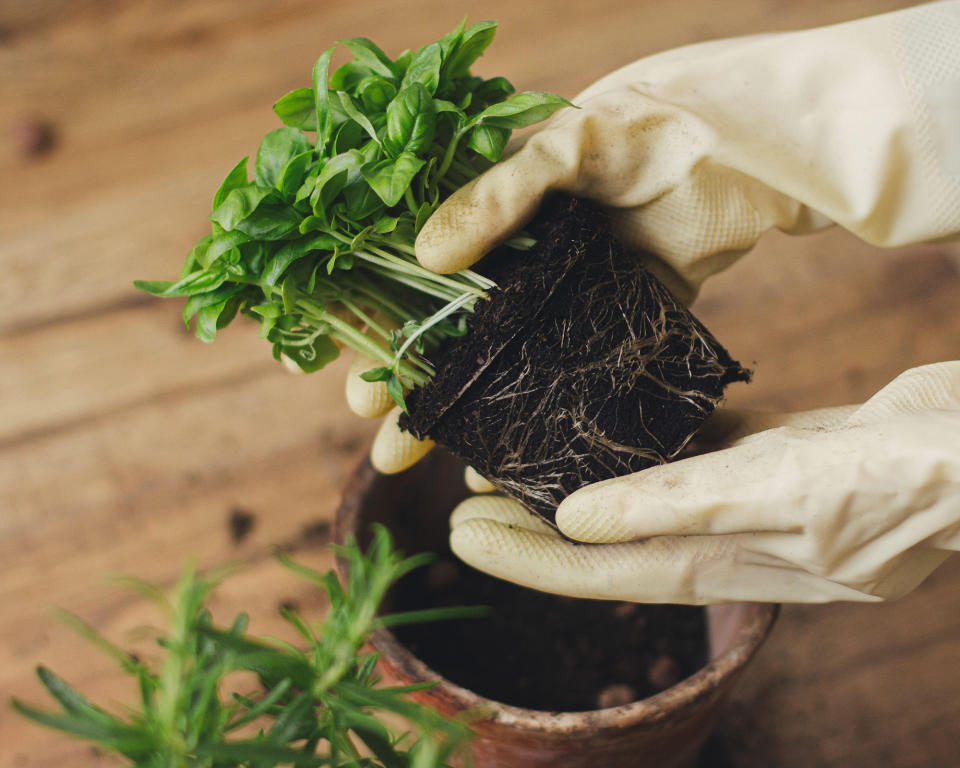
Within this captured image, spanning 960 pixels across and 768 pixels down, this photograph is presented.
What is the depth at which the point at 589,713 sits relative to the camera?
0.73 m

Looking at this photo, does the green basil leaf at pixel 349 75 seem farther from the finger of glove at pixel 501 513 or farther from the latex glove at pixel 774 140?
the finger of glove at pixel 501 513

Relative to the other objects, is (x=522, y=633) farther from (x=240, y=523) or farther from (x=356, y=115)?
(x=356, y=115)

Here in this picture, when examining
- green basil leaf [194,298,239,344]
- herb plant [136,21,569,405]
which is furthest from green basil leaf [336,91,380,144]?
green basil leaf [194,298,239,344]

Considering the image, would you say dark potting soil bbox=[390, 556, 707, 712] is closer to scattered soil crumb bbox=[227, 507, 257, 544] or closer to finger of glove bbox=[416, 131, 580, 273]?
scattered soil crumb bbox=[227, 507, 257, 544]

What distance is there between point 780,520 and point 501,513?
337 millimetres

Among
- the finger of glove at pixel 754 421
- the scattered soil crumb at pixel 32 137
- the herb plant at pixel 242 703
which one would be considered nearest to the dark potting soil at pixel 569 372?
the finger of glove at pixel 754 421

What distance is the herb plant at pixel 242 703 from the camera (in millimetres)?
429

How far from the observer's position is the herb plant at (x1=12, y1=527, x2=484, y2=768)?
429 mm

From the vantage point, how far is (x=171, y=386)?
141 cm

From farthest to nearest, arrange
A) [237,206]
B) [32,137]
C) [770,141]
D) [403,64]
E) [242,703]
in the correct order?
[32,137], [770,141], [403,64], [237,206], [242,703]

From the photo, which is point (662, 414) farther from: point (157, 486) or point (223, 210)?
point (157, 486)

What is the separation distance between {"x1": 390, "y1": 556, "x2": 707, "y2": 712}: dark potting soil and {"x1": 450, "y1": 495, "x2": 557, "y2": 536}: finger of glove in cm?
18

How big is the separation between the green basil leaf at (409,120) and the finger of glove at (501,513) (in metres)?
0.44

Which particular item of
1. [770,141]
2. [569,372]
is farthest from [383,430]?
[770,141]
